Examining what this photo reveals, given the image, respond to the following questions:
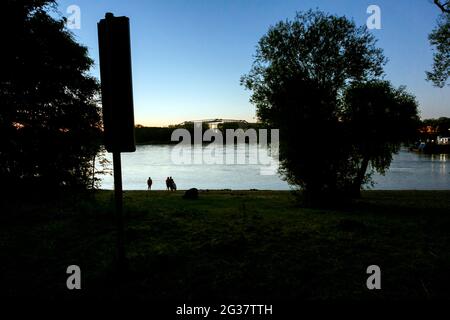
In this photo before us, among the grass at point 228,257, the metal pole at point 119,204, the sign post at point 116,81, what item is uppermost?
the sign post at point 116,81

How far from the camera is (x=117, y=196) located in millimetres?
5441

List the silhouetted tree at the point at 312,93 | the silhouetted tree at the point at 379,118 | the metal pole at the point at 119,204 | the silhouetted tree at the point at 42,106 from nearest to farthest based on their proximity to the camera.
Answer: the metal pole at the point at 119,204 < the silhouetted tree at the point at 42,106 < the silhouetted tree at the point at 312,93 < the silhouetted tree at the point at 379,118

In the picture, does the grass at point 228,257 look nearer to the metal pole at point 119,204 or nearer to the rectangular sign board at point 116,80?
the metal pole at point 119,204

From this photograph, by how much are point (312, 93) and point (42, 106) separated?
1486 cm

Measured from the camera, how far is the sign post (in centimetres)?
499

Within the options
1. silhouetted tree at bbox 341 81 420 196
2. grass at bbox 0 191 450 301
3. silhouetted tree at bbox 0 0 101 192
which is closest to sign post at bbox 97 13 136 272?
grass at bbox 0 191 450 301

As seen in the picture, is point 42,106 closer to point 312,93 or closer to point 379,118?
point 312,93

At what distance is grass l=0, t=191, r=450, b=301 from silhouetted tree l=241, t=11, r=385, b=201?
6291mm

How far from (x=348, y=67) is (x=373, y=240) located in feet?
67.3

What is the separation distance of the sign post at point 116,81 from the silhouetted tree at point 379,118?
22988mm

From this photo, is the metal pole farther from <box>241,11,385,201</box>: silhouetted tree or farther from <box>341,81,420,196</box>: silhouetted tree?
<box>341,81,420,196</box>: silhouetted tree

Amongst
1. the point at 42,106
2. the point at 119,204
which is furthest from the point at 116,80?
the point at 42,106

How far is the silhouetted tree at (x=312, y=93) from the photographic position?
16.9m

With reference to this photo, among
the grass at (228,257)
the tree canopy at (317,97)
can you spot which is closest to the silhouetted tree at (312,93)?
the tree canopy at (317,97)
